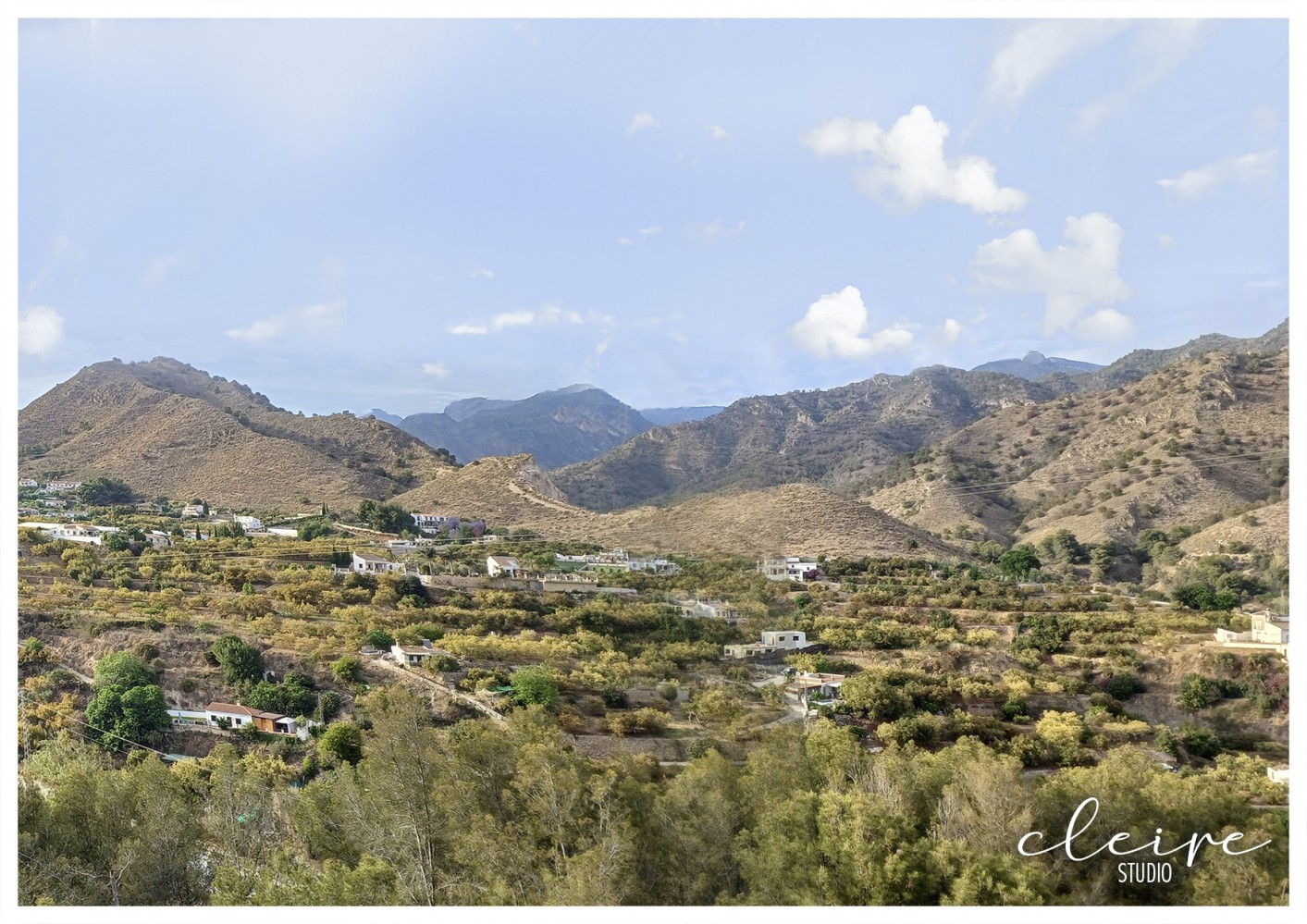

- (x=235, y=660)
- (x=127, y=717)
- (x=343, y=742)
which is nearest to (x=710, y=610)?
(x=343, y=742)

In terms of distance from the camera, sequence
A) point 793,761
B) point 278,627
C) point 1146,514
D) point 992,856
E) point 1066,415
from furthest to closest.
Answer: point 1066,415 → point 1146,514 → point 278,627 → point 793,761 → point 992,856

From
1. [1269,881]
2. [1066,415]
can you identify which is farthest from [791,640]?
[1066,415]

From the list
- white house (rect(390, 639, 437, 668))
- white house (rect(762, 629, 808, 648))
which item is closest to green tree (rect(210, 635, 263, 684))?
white house (rect(390, 639, 437, 668))

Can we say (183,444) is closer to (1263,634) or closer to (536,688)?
(536,688)

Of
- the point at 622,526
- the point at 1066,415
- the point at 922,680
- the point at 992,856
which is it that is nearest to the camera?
the point at 992,856

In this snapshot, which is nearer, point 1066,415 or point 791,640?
point 791,640
